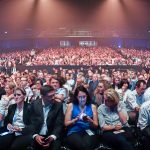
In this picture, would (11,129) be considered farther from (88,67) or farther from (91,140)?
(88,67)

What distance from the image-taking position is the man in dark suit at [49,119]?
173 inches

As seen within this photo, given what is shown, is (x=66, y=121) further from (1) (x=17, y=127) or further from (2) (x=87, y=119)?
(1) (x=17, y=127)

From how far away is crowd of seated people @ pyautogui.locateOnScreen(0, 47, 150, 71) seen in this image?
49.9 feet

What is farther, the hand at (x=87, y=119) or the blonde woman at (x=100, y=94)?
the blonde woman at (x=100, y=94)

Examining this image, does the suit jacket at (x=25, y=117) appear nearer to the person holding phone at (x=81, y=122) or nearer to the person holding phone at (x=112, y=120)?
Answer: the person holding phone at (x=81, y=122)

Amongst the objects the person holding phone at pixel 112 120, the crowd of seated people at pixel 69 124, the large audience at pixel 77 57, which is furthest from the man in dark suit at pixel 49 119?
the large audience at pixel 77 57

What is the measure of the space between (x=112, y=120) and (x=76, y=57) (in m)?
11.6

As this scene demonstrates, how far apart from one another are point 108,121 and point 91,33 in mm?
12835

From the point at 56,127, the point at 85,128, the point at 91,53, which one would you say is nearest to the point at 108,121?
the point at 85,128

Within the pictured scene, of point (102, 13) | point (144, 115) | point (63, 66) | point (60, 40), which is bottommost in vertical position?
point (144, 115)

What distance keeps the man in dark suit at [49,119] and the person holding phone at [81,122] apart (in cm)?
13

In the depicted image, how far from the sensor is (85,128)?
4.64 metres

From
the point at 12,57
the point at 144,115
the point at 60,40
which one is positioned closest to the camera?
the point at 144,115

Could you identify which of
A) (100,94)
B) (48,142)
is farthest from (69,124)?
(100,94)
